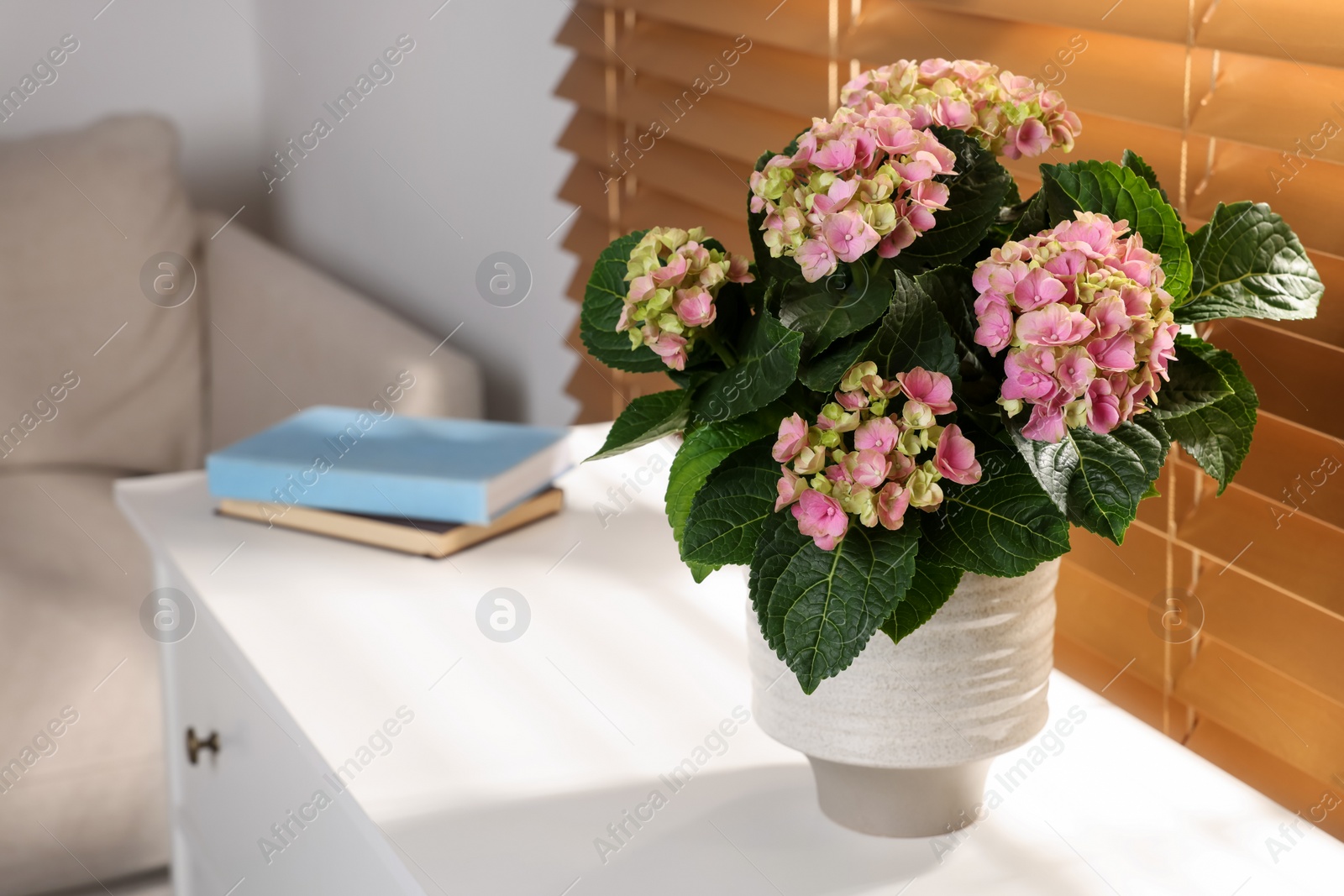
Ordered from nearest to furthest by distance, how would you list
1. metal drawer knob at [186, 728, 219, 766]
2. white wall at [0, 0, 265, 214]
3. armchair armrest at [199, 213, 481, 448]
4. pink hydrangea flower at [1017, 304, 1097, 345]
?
pink hydrangea flower at [1017, 304, 1097, 345], metal drawer knob at [186, 728, 219, 766], armchair armrest at [199, 213, 481, 448], white wall at [0, 0, 265, 214]

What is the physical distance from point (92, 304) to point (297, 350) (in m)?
0.37

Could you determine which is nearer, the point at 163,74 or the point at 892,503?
the point at 892,503

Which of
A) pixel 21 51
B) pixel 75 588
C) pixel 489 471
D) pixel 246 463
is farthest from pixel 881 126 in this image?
pixel 21 51

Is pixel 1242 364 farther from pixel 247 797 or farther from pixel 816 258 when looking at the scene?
pixel 247 797

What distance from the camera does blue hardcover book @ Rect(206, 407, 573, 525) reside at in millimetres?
975

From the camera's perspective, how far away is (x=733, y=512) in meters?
0.54

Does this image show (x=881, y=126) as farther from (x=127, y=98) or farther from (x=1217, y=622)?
(x=127, y=98)

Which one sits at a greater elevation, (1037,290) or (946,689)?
(1037,290)

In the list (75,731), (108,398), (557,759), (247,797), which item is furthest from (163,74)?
(557,759)

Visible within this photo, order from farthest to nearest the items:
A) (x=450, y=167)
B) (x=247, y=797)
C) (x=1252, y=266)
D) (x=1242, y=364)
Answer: (x=450, y=167), (x=247, y=797), (x=1242, y=364), (x=1252, y=266)

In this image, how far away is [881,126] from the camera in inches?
19.1

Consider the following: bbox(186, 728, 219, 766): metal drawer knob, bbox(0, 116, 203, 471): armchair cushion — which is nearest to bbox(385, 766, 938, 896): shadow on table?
bbox(186, 728, 219, 766): metal drawer knob

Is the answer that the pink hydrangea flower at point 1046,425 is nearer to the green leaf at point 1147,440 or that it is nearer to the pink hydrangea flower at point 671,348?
the green leaf at point 1147,440

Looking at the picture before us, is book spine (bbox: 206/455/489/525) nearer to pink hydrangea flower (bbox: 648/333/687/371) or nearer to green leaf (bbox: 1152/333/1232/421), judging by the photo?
pink hydrangea flower (bbox: 648/333/687/371)
